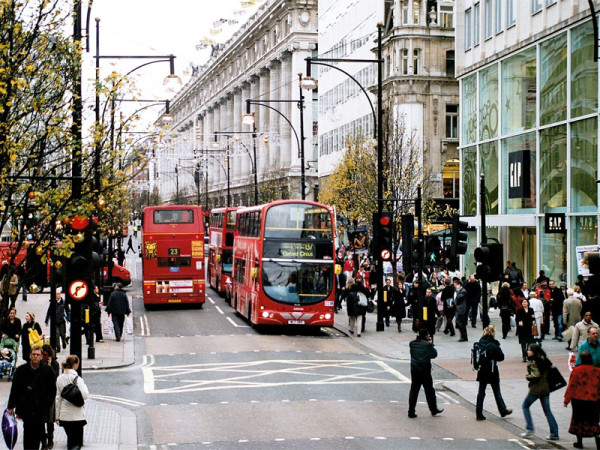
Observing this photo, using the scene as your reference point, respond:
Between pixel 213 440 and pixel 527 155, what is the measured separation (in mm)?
24933

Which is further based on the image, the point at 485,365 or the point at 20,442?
the point at 485,365

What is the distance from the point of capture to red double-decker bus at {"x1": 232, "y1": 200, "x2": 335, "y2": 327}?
29906 mm

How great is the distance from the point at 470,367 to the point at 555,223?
12140mm

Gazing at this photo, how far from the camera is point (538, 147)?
3806cm

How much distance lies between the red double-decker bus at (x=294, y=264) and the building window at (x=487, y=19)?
1775 cm

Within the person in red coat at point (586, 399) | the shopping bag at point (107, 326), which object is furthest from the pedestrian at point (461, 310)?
the person in red coat at point (586, 399)

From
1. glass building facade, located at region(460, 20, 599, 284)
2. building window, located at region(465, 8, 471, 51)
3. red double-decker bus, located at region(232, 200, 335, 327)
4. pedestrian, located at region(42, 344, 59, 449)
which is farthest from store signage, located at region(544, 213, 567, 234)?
pedestrian, located at region(42, 344, 59, 449)

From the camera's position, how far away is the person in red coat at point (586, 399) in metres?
14.2

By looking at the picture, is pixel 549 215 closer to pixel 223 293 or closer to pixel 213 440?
pixel 223 293

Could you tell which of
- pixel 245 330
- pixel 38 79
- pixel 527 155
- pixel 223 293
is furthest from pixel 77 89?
pixel 223 293

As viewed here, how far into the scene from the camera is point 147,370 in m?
23.7

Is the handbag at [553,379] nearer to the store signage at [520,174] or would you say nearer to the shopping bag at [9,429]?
the shopping bag at [9,429]

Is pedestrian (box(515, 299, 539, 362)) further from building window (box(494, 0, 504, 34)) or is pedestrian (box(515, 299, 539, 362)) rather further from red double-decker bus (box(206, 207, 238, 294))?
building window (box(494, 0, 504, 34))

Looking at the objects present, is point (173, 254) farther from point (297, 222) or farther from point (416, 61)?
point (416, 61)
